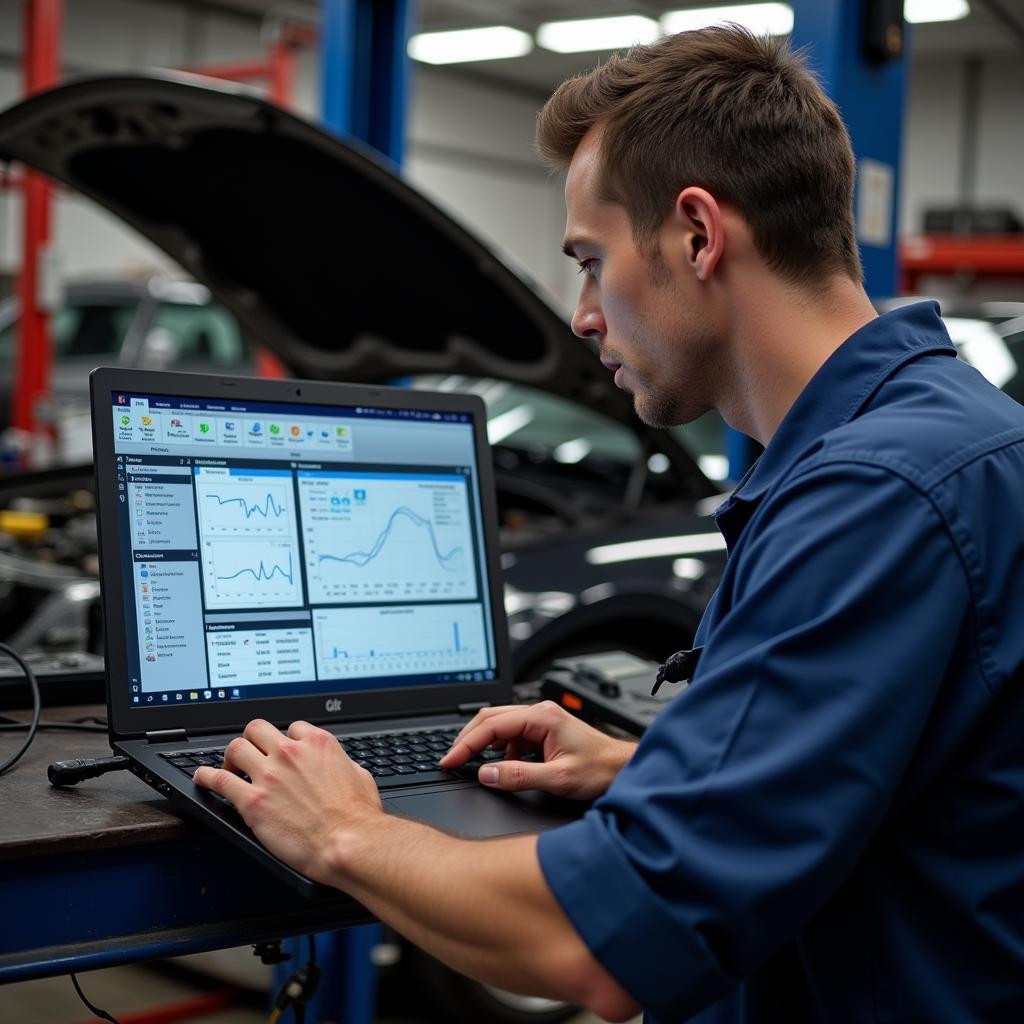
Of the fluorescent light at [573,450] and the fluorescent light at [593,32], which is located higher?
the fluorescent light at [593,32]

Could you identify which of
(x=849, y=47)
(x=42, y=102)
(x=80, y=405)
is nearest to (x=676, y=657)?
(x=42, y=102)

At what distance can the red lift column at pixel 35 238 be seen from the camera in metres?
5.50

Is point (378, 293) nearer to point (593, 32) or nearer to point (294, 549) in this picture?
point (294, 549)

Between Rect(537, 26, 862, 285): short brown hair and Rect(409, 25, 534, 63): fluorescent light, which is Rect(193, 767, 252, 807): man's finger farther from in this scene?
Rect(409, 25, 534, 63): fluorescent light

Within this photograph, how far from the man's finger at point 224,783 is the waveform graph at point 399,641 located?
1.01ft

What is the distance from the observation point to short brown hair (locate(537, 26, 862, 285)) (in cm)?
122

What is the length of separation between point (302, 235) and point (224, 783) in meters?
2.01

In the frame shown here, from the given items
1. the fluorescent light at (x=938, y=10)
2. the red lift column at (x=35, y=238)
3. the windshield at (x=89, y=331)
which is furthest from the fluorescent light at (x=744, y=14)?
the red lift column at (x=35, y=238)

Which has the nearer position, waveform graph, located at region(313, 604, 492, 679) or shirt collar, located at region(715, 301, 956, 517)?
shirt collar, located at region(715, 301, 956, 517)

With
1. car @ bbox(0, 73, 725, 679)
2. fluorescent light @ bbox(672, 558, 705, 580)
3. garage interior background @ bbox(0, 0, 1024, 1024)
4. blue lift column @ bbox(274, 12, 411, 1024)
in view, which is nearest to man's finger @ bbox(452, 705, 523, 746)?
car @ bbox(0, 73, 725, 679)

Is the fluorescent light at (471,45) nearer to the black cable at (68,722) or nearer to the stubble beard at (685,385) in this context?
the black cable at (68,722)

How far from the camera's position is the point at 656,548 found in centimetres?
338

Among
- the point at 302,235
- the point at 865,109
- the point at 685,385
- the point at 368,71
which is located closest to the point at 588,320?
the point at 685,385

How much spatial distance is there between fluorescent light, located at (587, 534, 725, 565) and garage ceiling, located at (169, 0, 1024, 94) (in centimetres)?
747
